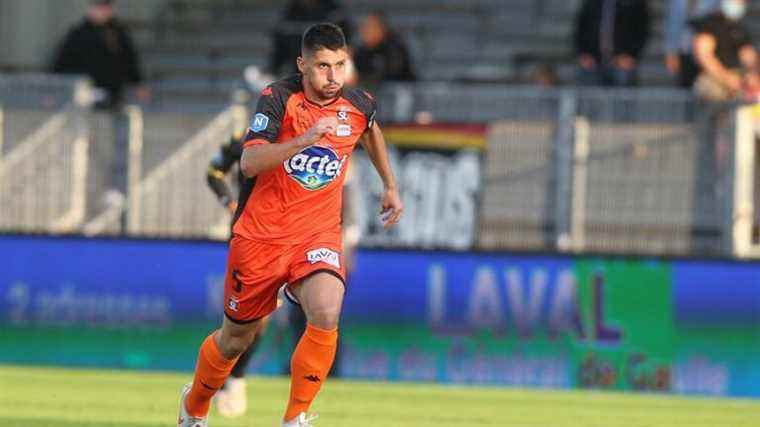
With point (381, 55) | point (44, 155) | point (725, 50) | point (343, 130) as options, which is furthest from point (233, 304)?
point (725, 50)

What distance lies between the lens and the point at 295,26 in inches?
786

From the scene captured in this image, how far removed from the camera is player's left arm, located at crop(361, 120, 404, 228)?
1012cm

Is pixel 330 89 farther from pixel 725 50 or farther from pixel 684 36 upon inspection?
pixel 684 36

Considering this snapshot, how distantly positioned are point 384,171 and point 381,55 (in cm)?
872

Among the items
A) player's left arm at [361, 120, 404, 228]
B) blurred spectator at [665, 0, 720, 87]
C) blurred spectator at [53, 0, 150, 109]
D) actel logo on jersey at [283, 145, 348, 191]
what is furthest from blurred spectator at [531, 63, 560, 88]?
actel logo on jersey at [283, 145, 348, 191]

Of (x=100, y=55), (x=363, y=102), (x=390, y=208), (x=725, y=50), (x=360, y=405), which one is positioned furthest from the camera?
(x=100, y=55)

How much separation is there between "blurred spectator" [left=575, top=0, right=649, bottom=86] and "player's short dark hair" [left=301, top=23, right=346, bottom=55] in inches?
390

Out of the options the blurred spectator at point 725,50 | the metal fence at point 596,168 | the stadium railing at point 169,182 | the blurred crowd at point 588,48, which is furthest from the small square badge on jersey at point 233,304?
the blurred spectator at point 725,50

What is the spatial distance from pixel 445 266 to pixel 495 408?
2.95m

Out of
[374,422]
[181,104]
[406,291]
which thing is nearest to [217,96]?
[181,104]

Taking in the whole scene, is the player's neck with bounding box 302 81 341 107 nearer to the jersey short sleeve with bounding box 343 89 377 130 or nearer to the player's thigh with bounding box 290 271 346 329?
the jersey short sleeve with bounding box 343 89 377 130

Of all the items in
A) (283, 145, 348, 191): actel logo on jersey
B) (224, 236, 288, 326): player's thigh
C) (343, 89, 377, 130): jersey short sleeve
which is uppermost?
(343, 89, 377, 130): jersey short sleeve

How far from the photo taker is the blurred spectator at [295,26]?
19516 millimetres

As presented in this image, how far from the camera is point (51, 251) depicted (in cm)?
1744
